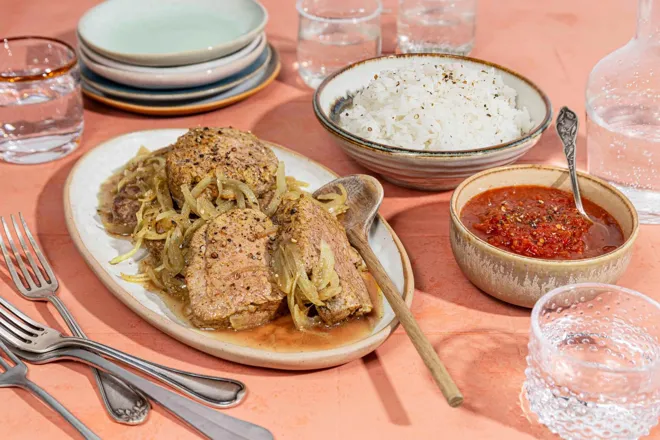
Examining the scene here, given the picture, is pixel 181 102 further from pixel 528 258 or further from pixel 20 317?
pixel 528 258

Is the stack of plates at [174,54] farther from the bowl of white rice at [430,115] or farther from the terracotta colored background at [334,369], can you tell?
the bowl of white rice at [430,115]

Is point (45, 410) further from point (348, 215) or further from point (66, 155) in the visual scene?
point (66, 155)

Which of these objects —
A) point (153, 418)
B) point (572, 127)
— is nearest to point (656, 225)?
point (572, 127)

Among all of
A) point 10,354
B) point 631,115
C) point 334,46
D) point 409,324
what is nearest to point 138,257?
point 10,354

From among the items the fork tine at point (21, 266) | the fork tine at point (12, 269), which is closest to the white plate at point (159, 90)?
the fork tine at point (21, 266)

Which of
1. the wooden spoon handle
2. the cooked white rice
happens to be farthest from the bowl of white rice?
the wooden spoon handle

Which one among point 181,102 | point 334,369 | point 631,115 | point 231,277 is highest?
point 631,115

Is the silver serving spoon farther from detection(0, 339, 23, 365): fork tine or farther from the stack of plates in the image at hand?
detection(0, 339, 23, 365): fork tine
